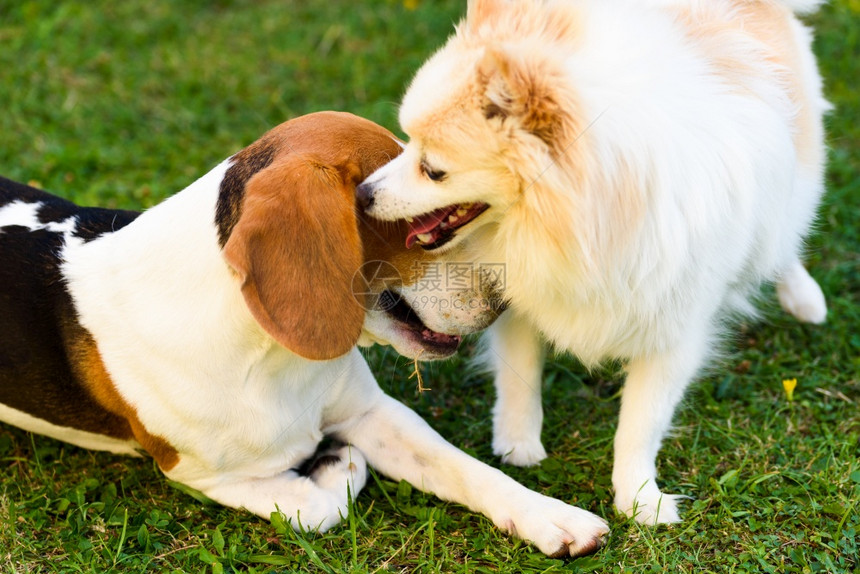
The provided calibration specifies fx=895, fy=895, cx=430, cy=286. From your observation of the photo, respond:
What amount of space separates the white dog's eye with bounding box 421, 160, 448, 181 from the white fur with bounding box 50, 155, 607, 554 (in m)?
0.63

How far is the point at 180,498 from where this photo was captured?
318cm

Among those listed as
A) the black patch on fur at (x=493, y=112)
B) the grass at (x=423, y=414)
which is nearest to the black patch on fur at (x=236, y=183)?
the black patch on fur at (x=493, y=112)

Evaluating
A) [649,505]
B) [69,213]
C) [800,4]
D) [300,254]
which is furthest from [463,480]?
[800,4]

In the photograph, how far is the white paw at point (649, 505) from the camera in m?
2.93

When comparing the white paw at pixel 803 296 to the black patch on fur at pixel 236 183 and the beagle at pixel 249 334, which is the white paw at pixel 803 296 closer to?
the beagle at pixel 249 334

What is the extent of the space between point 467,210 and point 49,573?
175 cm

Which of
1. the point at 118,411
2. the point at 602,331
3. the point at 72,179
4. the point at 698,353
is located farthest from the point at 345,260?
the point at 72,179

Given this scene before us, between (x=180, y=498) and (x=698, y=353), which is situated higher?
(x=698, y=353)

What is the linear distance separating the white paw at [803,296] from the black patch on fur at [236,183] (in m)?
2.39

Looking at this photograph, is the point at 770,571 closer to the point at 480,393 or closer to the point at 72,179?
the point at 480,393

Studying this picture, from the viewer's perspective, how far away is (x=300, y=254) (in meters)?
2.51

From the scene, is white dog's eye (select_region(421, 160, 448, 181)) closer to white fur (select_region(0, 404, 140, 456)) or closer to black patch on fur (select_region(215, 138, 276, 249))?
black patch on fur (select_region(215, 138, 276, 249))

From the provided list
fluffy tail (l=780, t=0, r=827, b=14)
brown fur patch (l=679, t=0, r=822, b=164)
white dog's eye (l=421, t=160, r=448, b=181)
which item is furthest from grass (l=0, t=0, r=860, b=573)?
fluffy tail (l=780, t=0, r=827, b=14)

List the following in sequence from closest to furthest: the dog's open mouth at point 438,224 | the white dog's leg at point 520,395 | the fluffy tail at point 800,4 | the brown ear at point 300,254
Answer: the brown ear at point 300,254 < the dog's open mouth at point 438,224 < the white dog's leg at point 520,395 < the fluffy tail at point 800,4
